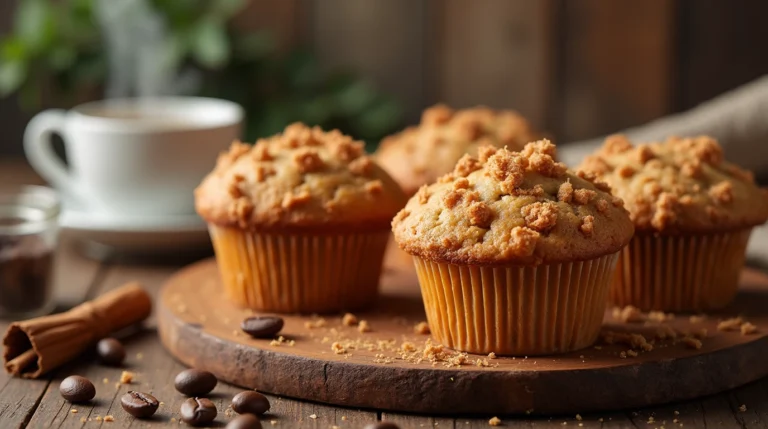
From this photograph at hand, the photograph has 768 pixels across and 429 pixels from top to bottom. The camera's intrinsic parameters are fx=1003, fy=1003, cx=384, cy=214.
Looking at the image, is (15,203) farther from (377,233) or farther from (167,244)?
(377,233)

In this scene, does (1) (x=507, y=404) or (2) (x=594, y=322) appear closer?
(1) (x=507, y=404)

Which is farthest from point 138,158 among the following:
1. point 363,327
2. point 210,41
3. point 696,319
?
point 696,319

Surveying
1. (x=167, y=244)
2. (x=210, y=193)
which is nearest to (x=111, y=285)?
(x=167, y=244)

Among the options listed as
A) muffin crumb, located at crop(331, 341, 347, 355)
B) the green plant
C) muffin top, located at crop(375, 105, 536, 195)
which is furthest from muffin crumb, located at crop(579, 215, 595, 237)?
the green plant

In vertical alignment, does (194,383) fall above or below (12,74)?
below

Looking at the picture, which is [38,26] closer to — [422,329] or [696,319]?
[422,329]
